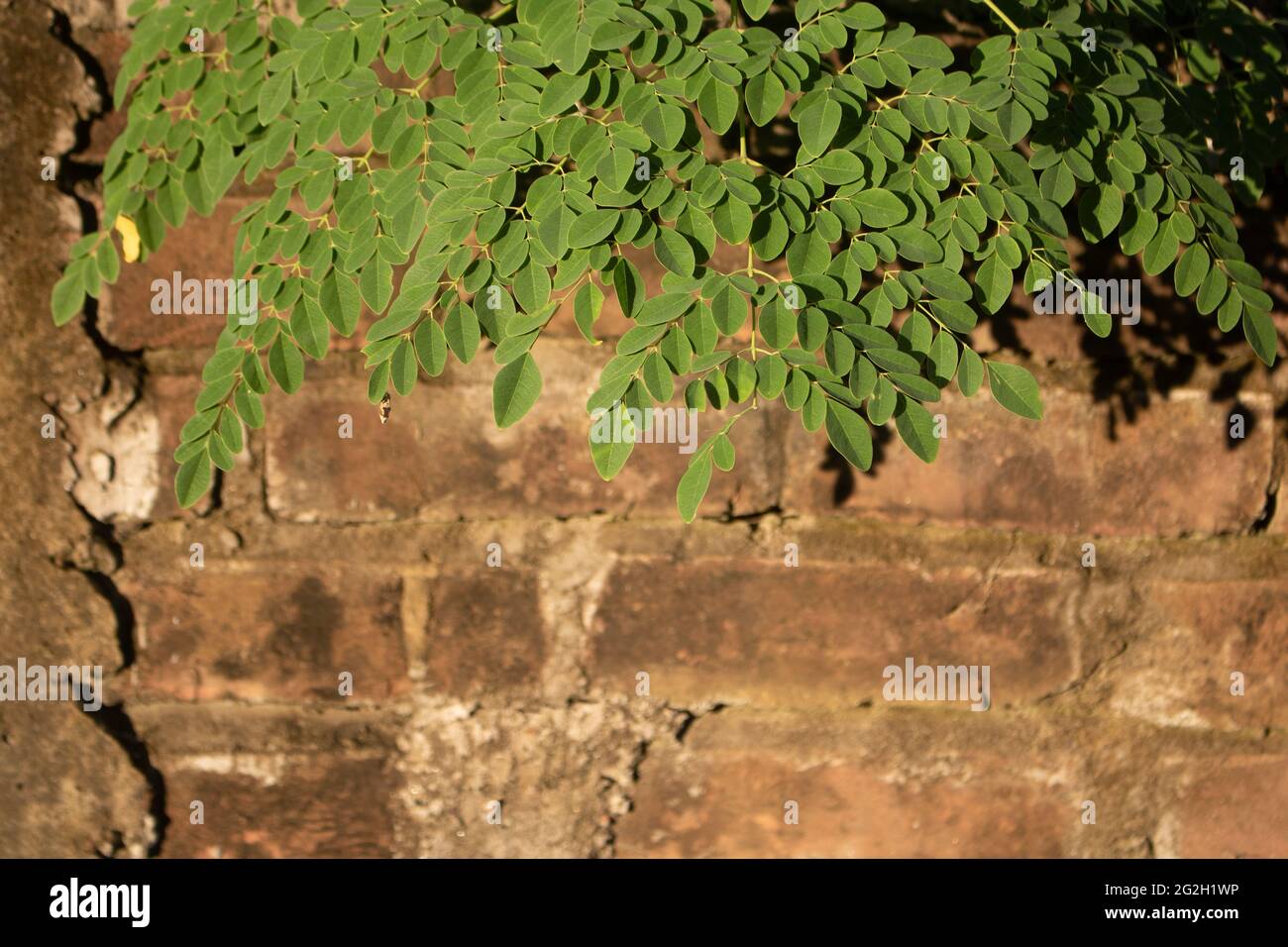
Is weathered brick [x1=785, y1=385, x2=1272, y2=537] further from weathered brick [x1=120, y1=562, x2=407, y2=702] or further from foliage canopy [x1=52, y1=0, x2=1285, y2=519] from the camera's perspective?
weathered brick [x1=120, y1=562, x2=407, y2=702]

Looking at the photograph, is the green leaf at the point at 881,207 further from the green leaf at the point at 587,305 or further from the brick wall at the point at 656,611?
the brick wall at the point at 656,611

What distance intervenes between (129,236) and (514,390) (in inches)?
19.9

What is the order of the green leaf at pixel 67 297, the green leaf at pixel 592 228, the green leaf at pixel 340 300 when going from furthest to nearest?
the green leaf at pixel 67 297 < the green leaf at pixel 340 300 < the green leaf at pixel 592 228

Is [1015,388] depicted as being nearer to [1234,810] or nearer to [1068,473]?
[1068,473]

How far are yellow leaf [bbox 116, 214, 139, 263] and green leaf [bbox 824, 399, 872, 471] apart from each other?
0.71m

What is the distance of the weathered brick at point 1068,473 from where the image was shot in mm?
1138

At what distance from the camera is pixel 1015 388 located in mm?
839

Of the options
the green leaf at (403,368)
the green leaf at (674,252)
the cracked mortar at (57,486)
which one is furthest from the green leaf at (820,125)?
the cracked mortar at (57,486)

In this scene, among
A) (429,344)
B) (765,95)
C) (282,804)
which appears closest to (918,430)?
(765,95)

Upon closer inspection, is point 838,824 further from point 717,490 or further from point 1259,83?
point 1259,83

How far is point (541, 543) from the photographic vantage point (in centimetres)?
115

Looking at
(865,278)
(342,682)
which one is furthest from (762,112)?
(342,682)

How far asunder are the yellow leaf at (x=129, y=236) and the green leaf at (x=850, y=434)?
71 cm

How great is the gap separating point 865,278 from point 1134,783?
0.62 meters
